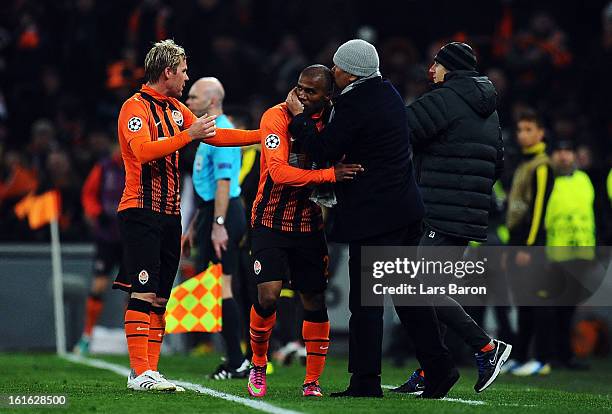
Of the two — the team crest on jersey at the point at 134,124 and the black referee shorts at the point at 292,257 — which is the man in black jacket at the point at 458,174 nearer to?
the black referee shorts at the point at 292,257

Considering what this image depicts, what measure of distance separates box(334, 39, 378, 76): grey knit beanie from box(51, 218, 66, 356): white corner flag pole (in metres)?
7.20

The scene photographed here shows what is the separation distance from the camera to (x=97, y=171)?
15.2 meters

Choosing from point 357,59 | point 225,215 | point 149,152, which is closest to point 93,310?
point 225,215

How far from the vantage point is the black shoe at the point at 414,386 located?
29.9 feet

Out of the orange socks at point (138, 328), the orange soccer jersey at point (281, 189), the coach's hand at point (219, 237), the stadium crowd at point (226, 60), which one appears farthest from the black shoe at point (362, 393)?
the stadium crowd at point (226, 60)

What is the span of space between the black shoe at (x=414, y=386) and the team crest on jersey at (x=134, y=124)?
8.35ft

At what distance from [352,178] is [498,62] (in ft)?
35.3

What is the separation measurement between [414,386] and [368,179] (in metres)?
1.78

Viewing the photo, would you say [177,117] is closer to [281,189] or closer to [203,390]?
[281,189]

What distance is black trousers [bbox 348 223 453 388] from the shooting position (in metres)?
8.16

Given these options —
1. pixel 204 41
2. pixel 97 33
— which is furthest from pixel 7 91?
pixel 204 41

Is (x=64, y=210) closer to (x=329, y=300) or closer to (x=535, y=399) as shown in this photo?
(x=329, y=300)

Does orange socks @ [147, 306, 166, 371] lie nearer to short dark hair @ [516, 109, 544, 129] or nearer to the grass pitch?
the grass pitch

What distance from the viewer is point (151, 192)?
28.0 ft
